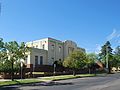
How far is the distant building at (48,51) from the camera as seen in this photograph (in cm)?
6292

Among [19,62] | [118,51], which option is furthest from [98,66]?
[19,62]

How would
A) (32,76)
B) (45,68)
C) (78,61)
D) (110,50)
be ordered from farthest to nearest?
(110,50) < (45,68) < (78,61) < (32,76)

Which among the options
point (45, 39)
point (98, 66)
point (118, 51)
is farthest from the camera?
point (118, 51)

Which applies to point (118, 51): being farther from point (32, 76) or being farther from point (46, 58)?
point (32, 76)

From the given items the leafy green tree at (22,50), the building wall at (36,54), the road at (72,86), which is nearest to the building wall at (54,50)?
the building wall at (36,54)

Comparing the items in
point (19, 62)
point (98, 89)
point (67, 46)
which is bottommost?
point (98, 89)

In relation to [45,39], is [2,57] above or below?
below

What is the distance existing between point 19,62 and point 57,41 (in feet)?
109

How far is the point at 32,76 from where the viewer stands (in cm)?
4706

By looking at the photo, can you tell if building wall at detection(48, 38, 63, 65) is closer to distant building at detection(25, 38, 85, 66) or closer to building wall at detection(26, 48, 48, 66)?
distant building at detection(25, 38, 85, 66)

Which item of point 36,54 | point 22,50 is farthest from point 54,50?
point 22,50

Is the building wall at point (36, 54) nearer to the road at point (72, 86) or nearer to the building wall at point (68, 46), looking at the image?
the building wall at point (68, 46)

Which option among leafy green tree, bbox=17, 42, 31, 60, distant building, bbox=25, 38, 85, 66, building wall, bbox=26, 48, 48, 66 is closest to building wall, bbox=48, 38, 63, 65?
distant building, bbox=25, 38, 85, 66

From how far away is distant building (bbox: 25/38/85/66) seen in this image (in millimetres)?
62919
